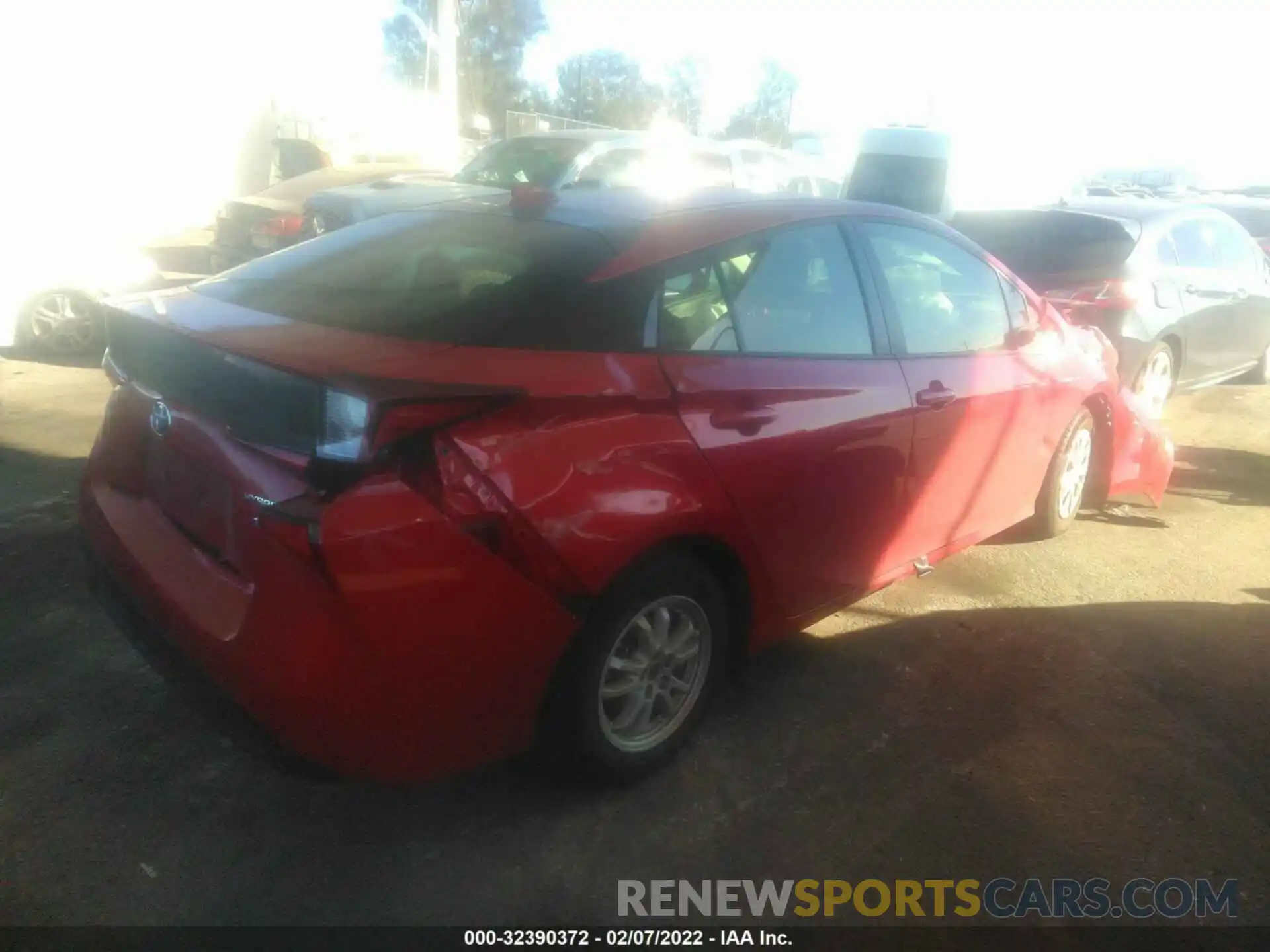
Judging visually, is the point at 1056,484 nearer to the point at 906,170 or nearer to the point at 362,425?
the point at 362,425

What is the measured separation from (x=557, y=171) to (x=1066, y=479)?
6730 millimetres

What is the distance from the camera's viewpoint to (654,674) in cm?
298

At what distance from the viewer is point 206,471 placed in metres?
2.49

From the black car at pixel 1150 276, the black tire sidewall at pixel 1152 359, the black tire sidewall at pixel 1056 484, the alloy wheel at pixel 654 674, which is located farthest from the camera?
the black tire sidewall at pixel 1152 359

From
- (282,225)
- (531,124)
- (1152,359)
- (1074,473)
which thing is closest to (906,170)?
(1152,359)

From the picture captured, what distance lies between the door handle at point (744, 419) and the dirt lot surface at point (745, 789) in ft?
3.32

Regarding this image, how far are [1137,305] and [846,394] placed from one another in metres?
4.35

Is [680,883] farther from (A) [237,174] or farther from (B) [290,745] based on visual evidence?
(A) [237,174]

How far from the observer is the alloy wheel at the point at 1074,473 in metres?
4.96

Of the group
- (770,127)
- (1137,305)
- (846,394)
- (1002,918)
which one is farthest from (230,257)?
(770,127)

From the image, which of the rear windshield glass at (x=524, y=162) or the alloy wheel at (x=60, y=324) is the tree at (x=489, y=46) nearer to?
the rear windshield glass at (x=524, y=162)

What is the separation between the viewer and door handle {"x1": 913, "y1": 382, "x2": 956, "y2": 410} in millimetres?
3631

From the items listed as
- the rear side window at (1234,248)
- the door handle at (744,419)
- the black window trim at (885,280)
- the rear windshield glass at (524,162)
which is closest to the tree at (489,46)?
the rear windshield glass at (524,162)

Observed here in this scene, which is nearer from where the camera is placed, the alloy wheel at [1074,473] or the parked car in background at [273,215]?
the alloy wheel at [1074,473]
